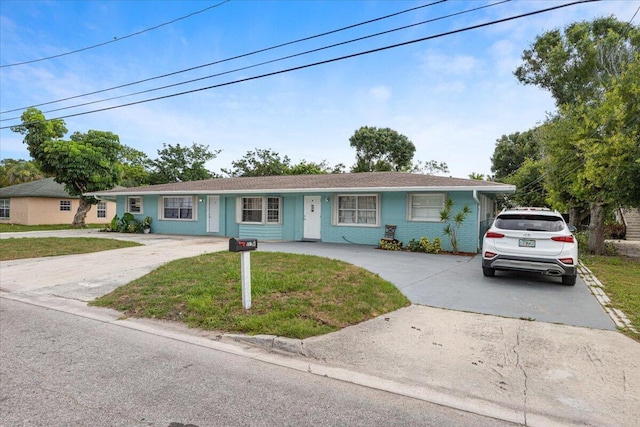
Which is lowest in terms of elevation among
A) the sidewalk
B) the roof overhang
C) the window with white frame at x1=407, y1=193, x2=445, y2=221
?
the sidewalk

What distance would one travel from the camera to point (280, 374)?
3.46 meters

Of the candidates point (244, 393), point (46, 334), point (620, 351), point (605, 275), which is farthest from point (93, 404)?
point (605, 275)

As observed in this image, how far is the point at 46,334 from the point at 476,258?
11010 millimetres

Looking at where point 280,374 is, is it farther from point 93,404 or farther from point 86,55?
point 86,55

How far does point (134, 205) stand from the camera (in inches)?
803

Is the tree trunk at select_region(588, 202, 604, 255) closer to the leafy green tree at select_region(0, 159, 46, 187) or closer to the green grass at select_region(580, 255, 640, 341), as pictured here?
the green grass at select_region(580, 255, 640, 341)

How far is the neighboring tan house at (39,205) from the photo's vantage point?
89.5ft

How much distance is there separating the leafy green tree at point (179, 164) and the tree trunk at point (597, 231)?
3267 cm

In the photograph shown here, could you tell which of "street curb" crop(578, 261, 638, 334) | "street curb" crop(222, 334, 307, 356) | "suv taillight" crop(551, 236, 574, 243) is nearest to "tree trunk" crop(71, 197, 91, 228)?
"street curb" crop(222, 334, 307, 356)

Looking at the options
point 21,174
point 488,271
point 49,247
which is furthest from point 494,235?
point 21,174

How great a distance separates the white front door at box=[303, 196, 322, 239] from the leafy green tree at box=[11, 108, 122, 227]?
16951mm

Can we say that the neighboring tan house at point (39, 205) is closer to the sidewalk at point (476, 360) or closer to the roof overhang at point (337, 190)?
the roof overhang at point (337, 190)

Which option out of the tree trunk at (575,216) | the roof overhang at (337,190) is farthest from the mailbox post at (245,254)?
the tree trunk at (575,216)

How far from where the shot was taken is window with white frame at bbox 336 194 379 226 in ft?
47.1
